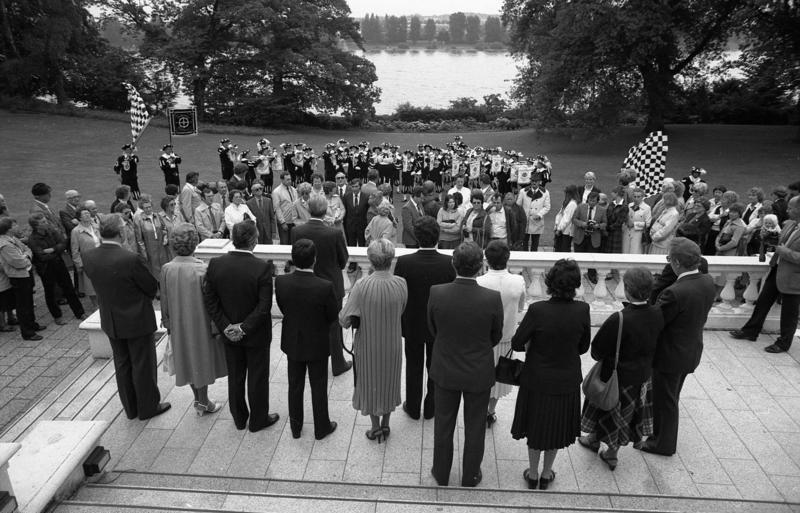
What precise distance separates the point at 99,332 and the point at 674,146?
996 inches

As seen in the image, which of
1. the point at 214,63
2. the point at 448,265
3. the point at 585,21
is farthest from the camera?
the point at 214,63

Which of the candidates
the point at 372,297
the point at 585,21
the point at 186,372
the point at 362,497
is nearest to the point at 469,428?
the point at 362,497

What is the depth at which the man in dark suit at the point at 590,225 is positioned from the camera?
912 centimetres

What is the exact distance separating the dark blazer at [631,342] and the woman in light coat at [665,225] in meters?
4.61

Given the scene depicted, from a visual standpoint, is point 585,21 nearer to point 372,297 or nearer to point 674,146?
point 674,146

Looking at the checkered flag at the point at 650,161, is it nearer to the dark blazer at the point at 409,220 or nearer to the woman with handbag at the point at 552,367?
the dark blazer at the point at 409,220

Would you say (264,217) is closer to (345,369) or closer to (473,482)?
(345,369)

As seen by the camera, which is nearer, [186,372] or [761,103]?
[186,372]

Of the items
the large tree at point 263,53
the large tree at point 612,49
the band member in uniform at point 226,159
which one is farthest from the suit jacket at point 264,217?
the large tree at point 263,53

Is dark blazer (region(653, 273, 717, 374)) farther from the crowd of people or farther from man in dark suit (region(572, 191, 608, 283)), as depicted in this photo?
man in dark suit (region(572, 191, 608, 283))

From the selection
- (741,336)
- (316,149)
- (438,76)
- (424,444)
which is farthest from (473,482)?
(438,76)

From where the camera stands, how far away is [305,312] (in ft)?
15.3

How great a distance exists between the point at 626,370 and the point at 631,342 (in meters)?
0.27

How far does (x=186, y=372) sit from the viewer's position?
5258 mm
